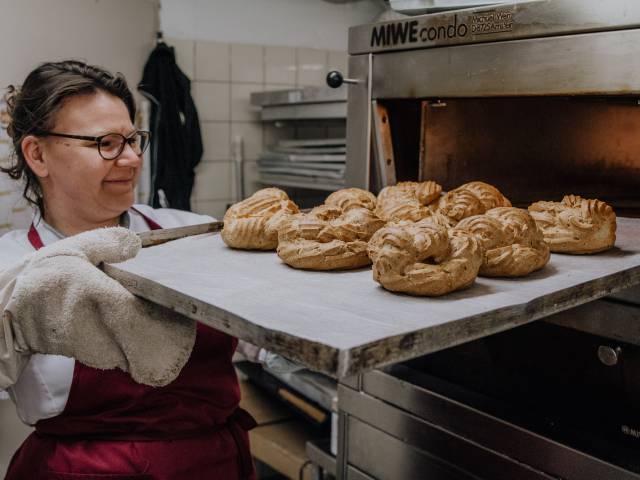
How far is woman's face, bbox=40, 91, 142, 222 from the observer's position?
62.1 inches

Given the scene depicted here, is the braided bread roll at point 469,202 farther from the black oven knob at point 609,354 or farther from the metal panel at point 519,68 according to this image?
the black oven knob at point 609,354

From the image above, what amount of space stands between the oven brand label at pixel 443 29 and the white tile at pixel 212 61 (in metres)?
2.22

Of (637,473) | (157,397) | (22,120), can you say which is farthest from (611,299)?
(22,120)

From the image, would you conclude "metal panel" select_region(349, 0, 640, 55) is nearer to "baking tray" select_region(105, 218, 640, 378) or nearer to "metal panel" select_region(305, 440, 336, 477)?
"baking tray" select_region(105, 218, 640, 378)

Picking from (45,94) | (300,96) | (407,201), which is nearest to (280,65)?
(300,96)

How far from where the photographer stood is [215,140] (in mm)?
3807

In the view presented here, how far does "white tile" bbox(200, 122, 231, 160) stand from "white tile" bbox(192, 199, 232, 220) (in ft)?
0.85

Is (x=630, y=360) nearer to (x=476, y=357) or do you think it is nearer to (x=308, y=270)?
(x=476, y=357)

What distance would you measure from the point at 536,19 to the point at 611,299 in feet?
1.91

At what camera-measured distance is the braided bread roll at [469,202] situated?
4.29ft

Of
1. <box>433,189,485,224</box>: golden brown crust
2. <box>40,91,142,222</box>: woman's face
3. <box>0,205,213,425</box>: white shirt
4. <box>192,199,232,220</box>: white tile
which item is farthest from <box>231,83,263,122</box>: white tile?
<box>433,189,485,224</box>: golden brown crust

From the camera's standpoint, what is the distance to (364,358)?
25.9 inches

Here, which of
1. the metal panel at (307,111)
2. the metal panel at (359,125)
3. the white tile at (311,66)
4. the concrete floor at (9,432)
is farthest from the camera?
the white tile at (311,66)

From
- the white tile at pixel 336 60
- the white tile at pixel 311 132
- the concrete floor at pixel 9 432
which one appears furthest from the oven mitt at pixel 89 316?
the white tile at pixel 336 60
